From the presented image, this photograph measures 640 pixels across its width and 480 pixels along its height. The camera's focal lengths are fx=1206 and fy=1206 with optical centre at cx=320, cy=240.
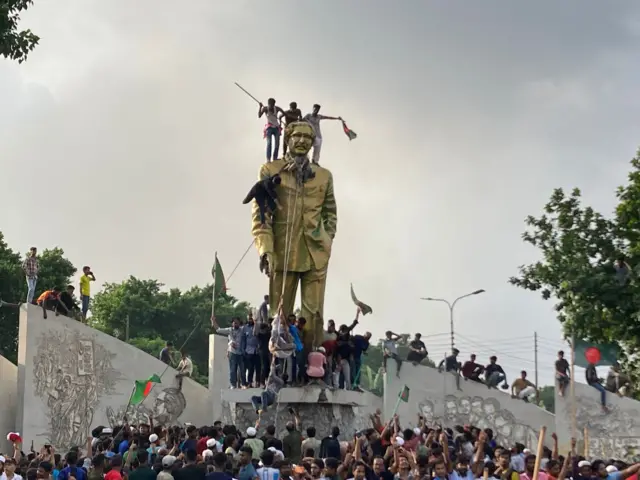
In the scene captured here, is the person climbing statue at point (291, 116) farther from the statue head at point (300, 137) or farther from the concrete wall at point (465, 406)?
the concrete wall at point (465, 406)

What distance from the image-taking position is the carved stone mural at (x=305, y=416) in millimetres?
21578

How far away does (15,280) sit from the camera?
44562mm

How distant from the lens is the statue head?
22.5m

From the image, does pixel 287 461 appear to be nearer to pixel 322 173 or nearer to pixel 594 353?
pixel 322 173

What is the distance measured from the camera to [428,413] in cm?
3066

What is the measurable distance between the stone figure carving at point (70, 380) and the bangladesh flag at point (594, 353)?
1143 centimetres

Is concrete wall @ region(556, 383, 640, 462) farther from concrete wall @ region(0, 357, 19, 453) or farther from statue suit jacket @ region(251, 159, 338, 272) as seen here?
concrete wall @ region(0, 357, 19, 453)

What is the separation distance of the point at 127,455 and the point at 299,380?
6735 mm

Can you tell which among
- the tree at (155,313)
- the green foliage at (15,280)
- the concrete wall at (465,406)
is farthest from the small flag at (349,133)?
the tree at (155,313)

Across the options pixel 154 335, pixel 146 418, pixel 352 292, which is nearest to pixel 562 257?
pixel 352 292

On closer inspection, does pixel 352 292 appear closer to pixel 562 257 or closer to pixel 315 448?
pixel 315 448

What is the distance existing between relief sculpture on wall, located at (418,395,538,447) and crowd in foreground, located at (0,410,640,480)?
1205cm

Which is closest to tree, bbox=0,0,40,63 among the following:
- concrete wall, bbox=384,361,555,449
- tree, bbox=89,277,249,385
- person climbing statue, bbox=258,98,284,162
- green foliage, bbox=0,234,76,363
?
person climbing statue, bbox=258,98,284,162

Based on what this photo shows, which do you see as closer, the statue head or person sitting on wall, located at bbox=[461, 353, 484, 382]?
the statue head
